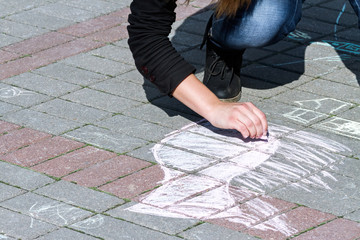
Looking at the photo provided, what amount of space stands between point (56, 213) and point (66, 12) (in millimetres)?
2769

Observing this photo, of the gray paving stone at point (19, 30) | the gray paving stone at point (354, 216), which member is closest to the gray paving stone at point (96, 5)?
the gray paving stone at point (19, 30)

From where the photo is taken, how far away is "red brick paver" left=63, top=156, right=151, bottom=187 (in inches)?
145

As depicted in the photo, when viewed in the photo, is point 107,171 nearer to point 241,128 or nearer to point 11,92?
point 241,128

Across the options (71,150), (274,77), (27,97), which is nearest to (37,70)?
(27,97)

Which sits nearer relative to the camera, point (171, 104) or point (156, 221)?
point (156, 221)

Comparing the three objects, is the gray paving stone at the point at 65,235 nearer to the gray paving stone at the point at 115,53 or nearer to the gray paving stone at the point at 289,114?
the gray paving stone at the point at 289,114

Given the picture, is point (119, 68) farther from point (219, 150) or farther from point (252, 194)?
point (252, 194)

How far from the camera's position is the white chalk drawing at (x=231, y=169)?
3432mm

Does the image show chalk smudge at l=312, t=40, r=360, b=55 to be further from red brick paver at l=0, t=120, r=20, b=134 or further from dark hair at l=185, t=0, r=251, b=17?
red brick paver at l=0, t=120, r=20, b=134

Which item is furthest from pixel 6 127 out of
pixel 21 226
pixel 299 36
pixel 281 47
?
pixel 299 36

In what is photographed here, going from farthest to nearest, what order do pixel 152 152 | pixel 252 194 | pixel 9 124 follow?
1. pixel 9 124
2. pixel 152 152
3. pixel 252 194

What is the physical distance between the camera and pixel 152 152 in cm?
392

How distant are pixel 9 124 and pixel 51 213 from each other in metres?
0.96

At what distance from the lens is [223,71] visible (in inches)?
180
